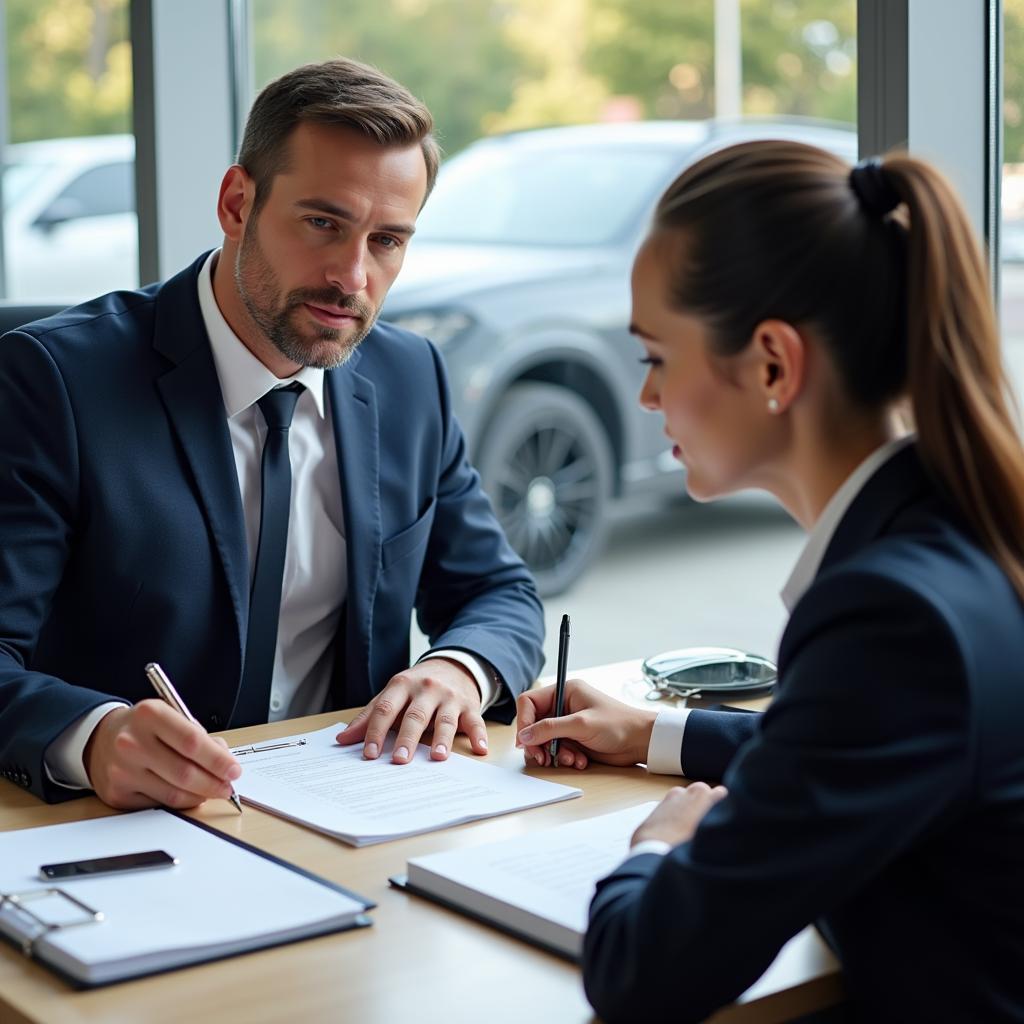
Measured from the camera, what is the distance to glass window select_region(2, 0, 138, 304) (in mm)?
4727

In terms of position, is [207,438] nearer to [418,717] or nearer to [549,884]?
[418,717]

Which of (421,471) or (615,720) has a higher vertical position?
(421,471)

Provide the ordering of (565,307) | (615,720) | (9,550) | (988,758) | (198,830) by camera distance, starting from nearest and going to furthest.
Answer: (988,758) → (198,830) → (615,720) → (9,550) → (565,307)

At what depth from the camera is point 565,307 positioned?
4.30 m

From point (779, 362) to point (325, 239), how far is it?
91 centimetres

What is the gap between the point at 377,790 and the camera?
55.4 inches

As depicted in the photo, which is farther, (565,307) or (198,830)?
(565,307)

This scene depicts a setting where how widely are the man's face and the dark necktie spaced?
0.27 feet

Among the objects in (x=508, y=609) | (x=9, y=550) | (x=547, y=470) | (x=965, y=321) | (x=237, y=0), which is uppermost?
(x=237, y=0)

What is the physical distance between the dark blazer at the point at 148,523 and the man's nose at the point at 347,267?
17 centimetres

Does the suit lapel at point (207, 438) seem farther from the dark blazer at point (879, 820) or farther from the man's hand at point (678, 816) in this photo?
the dark blazer at point (879, 820)

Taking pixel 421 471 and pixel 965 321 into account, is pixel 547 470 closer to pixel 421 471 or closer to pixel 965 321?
pixel 421 471

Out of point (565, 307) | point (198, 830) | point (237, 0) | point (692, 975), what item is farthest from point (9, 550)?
point (565, 307)

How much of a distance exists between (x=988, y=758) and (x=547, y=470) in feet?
11.5
